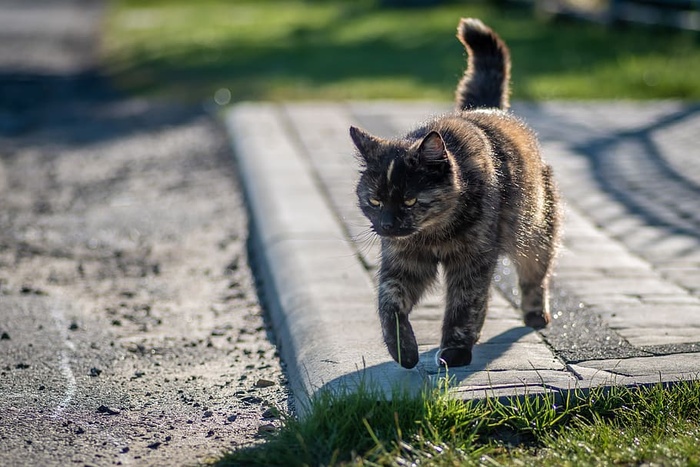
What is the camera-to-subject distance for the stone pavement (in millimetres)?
4461

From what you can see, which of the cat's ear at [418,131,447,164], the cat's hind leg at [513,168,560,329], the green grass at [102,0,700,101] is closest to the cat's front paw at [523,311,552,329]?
the cat's hind leg at [513,168,560,329]

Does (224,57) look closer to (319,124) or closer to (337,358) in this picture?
(319,124)

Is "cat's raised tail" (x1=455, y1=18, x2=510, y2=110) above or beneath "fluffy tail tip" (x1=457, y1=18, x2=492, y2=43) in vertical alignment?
beneath

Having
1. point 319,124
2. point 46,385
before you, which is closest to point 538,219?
point 46,385

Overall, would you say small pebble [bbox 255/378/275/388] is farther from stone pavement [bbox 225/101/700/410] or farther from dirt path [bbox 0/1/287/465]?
stone pavement [bbox 225/101/700/410]

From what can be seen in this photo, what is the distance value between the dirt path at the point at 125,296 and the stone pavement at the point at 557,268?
0.95 ft

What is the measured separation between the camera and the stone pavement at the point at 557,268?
4.46 metres

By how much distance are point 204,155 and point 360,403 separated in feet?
20.6

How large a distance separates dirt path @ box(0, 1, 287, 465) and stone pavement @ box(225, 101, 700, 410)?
0.29m

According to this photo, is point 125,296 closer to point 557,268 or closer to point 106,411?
point 106,411

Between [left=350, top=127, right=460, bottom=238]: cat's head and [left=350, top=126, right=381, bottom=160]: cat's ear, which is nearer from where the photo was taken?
[left=350, top=127, right=460, bottom=238]: cat's head

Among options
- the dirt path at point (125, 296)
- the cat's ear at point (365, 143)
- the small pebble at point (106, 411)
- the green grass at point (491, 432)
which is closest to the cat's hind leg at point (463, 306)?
the green grass at point (491, 432)

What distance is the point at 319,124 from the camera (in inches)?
398

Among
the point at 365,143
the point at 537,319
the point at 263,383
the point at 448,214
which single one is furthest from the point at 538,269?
the point at 263,383
